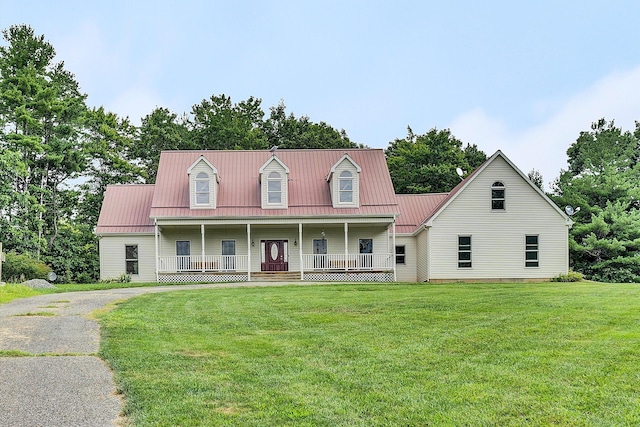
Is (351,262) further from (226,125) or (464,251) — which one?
(226,125)

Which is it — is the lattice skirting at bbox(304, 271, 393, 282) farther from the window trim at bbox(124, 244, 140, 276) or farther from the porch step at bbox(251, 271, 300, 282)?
the window trim at bbox(124, 244, 140, 276)

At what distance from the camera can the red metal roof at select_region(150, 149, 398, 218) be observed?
2805 cm

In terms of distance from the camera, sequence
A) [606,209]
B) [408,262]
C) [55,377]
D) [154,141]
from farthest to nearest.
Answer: [154,141], [606,209], [408,262], [55,377]

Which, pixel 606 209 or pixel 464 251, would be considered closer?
pixel 464 251

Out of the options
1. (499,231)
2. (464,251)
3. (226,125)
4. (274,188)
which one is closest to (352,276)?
(464,251)

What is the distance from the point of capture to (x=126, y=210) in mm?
29547

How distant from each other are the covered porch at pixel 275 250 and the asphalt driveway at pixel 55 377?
634 inches

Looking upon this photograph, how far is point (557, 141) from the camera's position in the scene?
43188 millimetres

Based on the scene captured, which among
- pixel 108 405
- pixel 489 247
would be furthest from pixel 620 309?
pixel 489 247

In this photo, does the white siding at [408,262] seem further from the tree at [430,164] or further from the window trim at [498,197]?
the tree at [430,164]

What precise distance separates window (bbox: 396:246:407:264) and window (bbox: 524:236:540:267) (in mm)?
5676

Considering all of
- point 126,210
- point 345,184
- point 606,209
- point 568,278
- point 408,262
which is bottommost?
point 568,278

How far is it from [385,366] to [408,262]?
2329 cm

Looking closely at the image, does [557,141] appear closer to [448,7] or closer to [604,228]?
[604,228]
